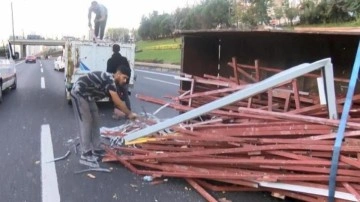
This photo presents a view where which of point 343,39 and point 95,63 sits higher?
point 343,39

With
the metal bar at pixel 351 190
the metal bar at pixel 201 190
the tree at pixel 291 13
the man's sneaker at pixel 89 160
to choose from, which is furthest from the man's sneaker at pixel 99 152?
the tree at pixel 291 13

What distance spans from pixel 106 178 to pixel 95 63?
6.90 m

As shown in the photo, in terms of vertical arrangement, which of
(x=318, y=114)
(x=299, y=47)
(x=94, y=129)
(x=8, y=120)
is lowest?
(x=8, y=120)

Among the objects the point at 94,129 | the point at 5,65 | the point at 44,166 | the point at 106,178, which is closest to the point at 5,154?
the point at 44,166

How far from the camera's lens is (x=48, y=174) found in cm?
604

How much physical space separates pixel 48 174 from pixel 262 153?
3.03m

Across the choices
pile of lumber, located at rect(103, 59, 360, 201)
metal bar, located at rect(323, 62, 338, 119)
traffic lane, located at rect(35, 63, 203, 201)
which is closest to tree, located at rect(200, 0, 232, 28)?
traffic lane, located at rect(35, 63, 203, 201)

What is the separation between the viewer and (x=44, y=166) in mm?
6402

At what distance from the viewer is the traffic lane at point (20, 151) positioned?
539 cm

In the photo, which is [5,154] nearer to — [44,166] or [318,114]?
[44,166]

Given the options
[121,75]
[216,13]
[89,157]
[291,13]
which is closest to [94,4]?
[89,157]

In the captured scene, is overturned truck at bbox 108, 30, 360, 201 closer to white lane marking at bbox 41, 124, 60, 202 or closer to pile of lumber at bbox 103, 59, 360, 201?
pile of lumber at bbox 103, 59, 360, 201

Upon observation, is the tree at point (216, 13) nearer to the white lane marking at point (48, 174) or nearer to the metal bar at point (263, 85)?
the white lane marking at point (48, 174)

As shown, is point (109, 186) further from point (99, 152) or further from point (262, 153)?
point (262, 153)
